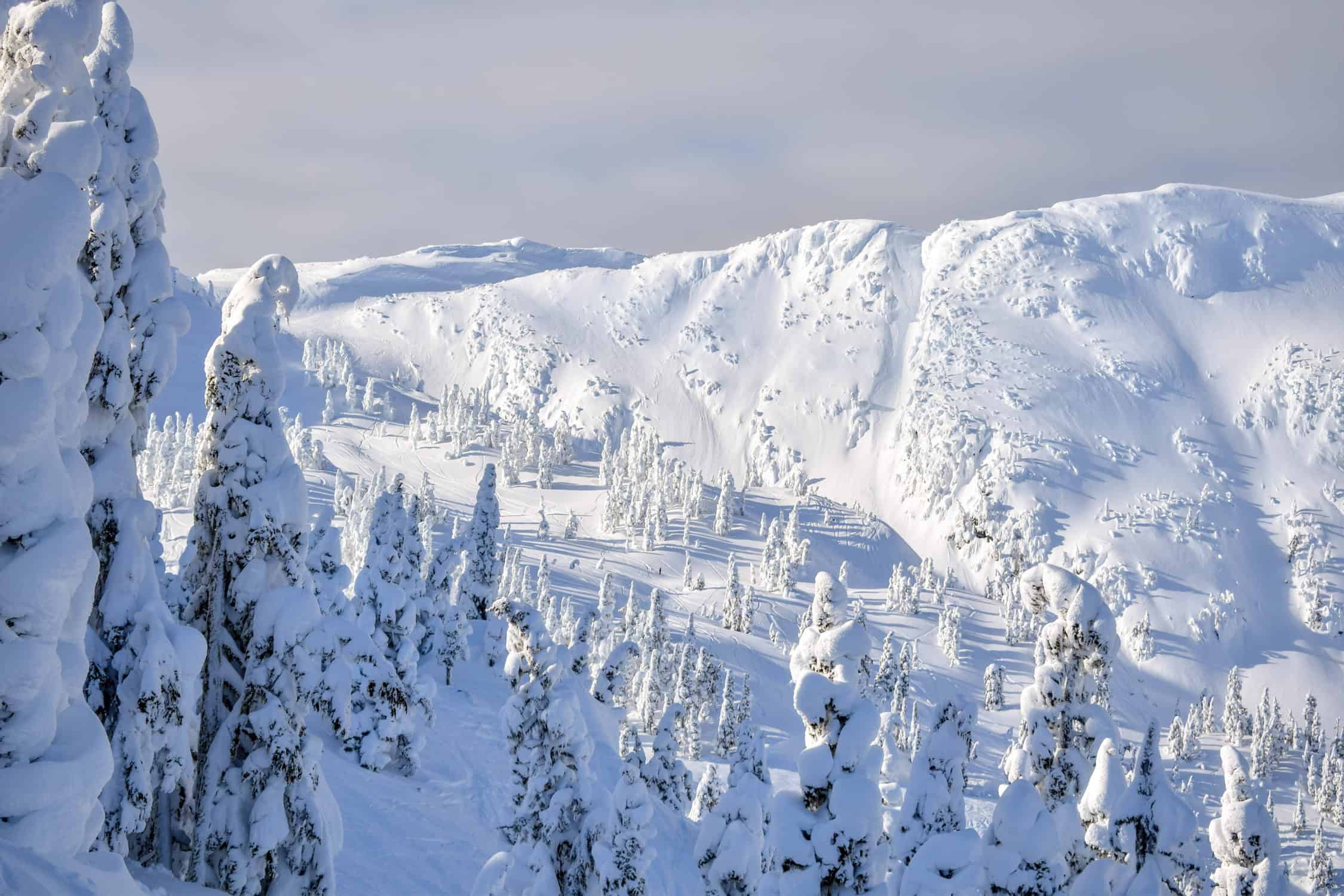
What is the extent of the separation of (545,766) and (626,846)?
2.12 m

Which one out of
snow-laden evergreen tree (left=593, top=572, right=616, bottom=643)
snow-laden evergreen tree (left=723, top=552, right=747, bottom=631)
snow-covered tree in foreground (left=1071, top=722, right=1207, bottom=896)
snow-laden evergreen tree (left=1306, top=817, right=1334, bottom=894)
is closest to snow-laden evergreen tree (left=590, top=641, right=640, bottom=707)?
snow-covered tree in foreground (left=1071, top=722, right=1207, bottom=896)

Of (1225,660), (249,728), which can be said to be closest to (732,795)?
(249,728)

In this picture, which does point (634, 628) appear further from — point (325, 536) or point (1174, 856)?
point (1174, 856)

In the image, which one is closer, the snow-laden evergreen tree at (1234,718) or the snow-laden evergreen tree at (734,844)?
the snow-laden evergreen tree at (734,844)

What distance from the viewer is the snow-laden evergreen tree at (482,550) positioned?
56656mm

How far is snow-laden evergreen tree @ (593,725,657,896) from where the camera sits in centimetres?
1623

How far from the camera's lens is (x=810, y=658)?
11.9 metres

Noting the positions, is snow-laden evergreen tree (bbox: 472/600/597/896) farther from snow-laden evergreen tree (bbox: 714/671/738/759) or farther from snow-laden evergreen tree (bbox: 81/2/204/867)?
snow-laden evergreen tree (bbox: 714/671/738/759)

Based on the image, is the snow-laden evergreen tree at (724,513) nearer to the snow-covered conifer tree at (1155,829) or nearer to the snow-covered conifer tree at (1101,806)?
the snow-covered conifer tree at (1101,806)

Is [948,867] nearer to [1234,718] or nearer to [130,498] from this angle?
[130,498]

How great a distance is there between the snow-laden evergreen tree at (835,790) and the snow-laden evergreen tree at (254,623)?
6.50 metres

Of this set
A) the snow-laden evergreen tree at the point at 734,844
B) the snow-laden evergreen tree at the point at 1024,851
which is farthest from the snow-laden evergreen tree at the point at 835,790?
the snow-laden evergreen tree at the point at 734,844

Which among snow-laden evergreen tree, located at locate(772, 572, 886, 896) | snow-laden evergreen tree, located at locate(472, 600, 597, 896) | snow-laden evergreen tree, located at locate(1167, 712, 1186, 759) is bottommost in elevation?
snow-laden evergreen tree, located at locate(1167, 712, 1186, 759)

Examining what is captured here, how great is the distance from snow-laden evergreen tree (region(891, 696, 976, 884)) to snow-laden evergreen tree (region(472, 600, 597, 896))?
18.8ft
